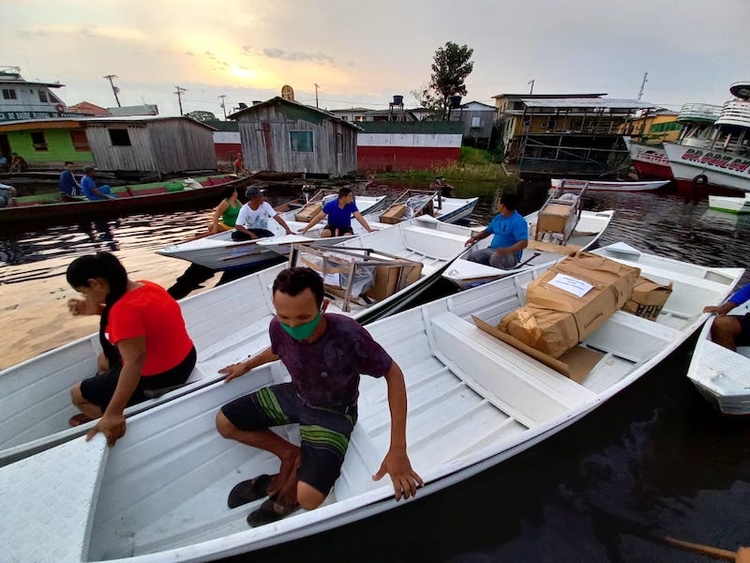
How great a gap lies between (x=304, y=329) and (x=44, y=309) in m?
7.30

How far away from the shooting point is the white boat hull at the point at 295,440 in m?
1.92

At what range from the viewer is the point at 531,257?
23.0ft

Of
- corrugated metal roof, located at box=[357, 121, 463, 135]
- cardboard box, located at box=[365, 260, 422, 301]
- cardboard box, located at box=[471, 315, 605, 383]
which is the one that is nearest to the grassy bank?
corrugated metal roof, located at box=[357, 121, 463, 135]

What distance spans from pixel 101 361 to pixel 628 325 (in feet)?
19.6

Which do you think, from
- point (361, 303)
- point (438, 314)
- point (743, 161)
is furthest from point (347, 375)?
point (743, 161)

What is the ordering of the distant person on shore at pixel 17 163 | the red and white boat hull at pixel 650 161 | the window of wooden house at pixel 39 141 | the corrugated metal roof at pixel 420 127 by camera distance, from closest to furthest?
the distant person on shore at pixel 17 163 < the window of wooden house at pixel 39 141 < the red and white boat hull at pixel 650 161 < the corrugated metal roof at pixel 420 127

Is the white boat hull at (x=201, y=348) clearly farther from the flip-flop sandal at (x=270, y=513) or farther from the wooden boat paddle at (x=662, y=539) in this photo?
the wooden boat paddle at (x=662, y=539)

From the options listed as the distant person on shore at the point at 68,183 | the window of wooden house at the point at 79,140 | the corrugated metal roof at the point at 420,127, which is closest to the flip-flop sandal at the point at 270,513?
the distant person on shore at the point at 68,183

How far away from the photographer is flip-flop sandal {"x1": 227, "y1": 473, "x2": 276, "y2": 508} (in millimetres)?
2602

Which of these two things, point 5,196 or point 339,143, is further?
point 339,143

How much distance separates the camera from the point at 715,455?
3629 millimetres

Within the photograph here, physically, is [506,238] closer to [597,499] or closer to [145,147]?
[597,499]

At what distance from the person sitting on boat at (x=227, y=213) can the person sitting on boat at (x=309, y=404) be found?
6003 millimetres

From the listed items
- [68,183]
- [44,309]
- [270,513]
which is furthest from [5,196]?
[270,513]
